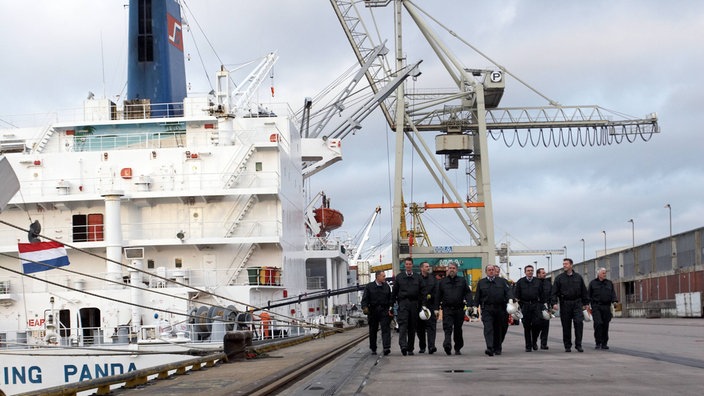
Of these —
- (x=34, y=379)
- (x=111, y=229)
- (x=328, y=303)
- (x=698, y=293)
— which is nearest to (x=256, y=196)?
(x=111, y=229)

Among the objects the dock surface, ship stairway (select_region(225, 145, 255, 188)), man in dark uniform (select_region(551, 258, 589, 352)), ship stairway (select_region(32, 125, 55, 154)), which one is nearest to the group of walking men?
man in dark uniform (select_region(551, 258, 589, 352))

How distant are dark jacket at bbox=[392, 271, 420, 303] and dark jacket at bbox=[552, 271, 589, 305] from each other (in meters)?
2.64

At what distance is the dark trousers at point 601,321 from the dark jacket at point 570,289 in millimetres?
288

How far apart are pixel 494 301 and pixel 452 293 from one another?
30.6 inches

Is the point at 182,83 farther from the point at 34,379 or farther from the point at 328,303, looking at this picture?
the point at 34,379

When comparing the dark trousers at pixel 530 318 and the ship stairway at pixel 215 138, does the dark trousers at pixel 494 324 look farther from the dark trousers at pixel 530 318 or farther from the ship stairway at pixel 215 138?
the ship stairway at pixel 215 138

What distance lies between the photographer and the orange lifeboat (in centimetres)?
4991

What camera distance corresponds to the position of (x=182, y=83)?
32.2 m

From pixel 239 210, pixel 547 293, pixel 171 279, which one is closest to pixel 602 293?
pixel 547 293

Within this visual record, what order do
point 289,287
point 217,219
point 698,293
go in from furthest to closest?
point 698,293
point 289,287
point 217,219

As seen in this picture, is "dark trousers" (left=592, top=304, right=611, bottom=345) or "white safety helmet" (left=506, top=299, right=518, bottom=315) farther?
"dark trousers" (left=592, top=304, right=611, bottom=345)

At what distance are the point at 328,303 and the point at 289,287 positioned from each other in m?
8.76

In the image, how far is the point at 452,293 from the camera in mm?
16625

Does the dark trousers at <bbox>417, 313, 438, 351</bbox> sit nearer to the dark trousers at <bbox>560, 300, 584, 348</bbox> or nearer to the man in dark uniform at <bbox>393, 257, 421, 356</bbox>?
the man in dark uniform at <bbox>393, 257, 421, 356</bbox>
